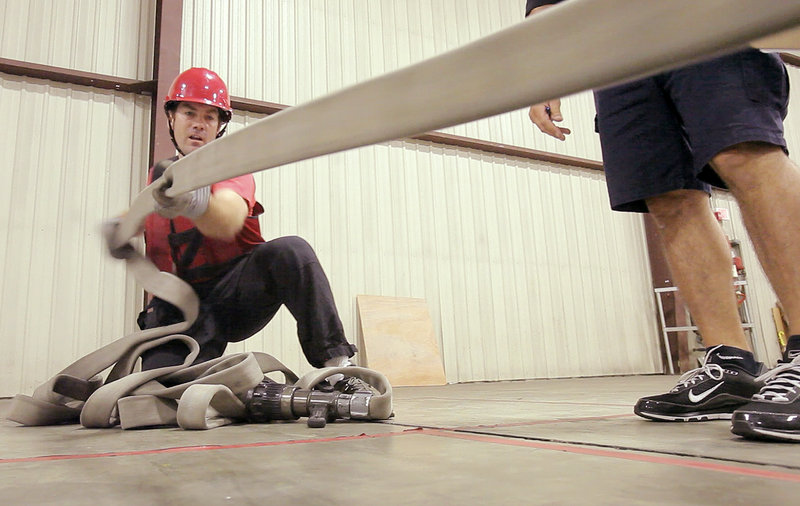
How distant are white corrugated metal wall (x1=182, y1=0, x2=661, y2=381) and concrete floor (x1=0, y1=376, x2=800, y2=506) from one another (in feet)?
9.99

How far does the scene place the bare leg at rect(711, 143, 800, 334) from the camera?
101 centimetres

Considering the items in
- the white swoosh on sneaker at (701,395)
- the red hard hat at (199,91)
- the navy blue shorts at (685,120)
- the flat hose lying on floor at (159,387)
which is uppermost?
the red hard hat at (199,91)

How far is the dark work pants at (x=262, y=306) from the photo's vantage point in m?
1.59

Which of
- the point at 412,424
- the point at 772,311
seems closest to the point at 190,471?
the point at 412,424

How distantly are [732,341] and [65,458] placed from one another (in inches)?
49.2

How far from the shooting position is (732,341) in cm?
122

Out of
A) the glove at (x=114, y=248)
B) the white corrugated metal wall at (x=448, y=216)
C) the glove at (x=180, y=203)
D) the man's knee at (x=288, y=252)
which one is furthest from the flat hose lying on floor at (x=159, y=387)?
the white corrugated metal wall at (x=448, y=216)

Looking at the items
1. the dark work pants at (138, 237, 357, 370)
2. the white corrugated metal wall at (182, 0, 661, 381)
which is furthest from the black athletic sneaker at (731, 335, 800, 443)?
the white corrugated metal wall at (182, 0, 661, 381)

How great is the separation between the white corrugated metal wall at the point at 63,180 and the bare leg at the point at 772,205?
355 centimetres

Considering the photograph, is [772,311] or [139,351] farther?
[772,311]

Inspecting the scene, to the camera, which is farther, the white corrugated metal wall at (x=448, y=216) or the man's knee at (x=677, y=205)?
the white corrugated metal wall at (x=448, y=216)

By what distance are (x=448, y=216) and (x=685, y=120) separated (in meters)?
3.73

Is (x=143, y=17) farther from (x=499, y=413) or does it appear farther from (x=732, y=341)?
(x=732, y=341)

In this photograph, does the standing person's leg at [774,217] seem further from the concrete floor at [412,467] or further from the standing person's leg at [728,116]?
the concrete floor at [412,467]
